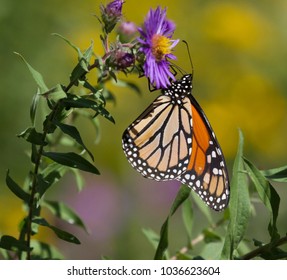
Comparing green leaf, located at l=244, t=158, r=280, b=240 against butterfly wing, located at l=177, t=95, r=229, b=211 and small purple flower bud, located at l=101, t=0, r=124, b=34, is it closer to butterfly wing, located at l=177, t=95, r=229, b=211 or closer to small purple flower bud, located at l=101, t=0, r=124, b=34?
butterfly wing, located at l=177, t=95, r=229, b=211

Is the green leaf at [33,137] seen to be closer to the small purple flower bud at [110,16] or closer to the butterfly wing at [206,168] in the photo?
the small purple flower bud at [110,16]

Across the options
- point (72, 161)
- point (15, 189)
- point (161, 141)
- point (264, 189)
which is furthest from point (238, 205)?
point (161, 141)

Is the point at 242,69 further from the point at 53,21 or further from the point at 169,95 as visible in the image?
the point at 169,95

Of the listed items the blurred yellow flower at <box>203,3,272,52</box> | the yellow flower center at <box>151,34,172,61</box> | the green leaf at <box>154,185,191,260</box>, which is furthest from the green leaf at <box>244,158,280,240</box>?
the blurred yellow flower at <box>203,3,272,52</box>

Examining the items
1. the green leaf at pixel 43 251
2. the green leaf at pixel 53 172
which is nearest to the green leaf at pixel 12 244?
the green leaf at pixel 53 172

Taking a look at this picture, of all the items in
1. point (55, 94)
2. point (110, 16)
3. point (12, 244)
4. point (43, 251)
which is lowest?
point (43, 251)

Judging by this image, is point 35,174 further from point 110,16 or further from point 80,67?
point 110,16
